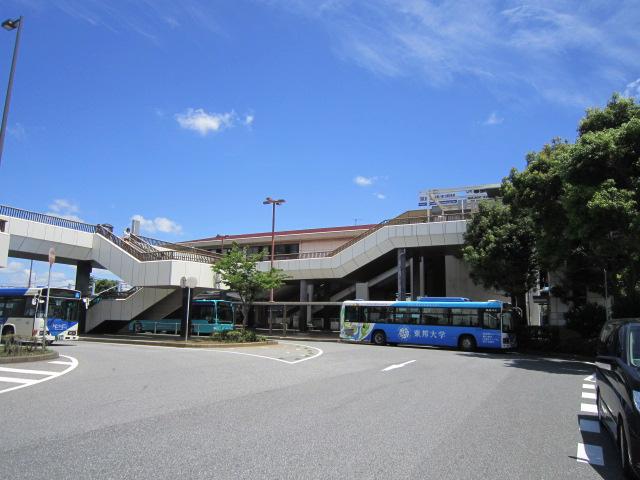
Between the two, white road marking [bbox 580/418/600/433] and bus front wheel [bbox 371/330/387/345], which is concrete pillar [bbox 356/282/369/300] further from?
white road marking [bbox 580/418/600/433]

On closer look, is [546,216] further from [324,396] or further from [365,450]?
[365,450]

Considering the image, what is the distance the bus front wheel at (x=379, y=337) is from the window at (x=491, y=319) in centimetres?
610

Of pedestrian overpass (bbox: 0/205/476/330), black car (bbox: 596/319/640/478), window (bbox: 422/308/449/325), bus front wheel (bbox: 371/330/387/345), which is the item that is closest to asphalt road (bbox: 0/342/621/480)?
black car (bbox: 596/319/640/478)

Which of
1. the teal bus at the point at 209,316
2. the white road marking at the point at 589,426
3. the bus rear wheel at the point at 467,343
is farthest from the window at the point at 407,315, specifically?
the white road marking at the point at 589,426

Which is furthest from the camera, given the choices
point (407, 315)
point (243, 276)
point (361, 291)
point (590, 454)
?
point (361, 291)

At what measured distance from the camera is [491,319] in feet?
82.8

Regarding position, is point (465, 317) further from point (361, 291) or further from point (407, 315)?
point (361, 291)

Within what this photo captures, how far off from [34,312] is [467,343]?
70.8 feet

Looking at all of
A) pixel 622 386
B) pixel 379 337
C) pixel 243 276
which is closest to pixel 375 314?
pixel 379 337

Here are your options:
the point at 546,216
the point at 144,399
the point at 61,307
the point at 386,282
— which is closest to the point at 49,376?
the point at 144,399

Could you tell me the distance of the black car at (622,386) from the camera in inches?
191

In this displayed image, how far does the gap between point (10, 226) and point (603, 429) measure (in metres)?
31.3

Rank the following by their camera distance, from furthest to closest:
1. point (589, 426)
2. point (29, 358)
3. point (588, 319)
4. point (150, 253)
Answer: point (150, 253)
point (588, 319)
point (29, 358)
point (589, 426)

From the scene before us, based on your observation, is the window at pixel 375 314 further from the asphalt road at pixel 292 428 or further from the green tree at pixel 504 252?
the asphalt road at pixel 292 428
